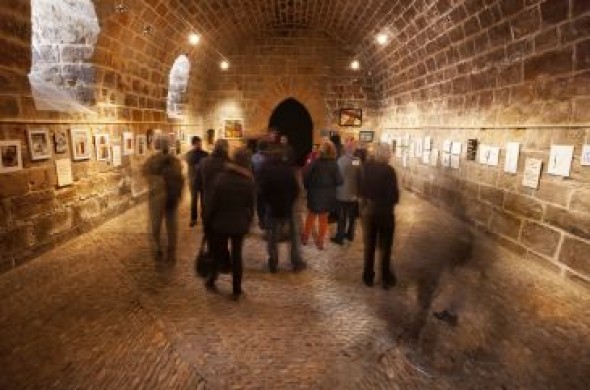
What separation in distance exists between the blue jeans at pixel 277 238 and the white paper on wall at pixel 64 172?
3.27 meters

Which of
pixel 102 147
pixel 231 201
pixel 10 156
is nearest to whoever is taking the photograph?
pixel 231 201

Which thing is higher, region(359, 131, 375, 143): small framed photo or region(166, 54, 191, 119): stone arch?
region(166, 54, 191, 119): stone arch

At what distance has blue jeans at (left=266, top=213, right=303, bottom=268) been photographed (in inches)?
183

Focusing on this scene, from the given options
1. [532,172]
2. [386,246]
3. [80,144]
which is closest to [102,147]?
[80,144]

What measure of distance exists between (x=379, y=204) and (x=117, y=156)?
5.43 m

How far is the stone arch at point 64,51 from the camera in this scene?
5.93 meters

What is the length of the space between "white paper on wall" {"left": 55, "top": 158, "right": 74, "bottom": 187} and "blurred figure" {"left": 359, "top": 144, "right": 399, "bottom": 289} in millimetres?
4378

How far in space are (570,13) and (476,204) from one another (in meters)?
3.42

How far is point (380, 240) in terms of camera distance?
14.5ft

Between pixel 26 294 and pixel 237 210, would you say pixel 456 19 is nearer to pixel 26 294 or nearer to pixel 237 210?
pixel 237 210

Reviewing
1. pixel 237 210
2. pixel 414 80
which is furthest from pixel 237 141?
pixel 237 210

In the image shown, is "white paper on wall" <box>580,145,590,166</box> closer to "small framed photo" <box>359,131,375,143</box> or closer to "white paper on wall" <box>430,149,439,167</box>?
"white paper on wall" <box>430,149,439,167</box>

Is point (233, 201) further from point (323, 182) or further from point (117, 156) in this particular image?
point (117, 156)

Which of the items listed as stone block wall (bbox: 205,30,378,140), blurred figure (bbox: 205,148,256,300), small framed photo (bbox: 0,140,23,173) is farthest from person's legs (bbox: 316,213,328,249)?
stone block wall (bbox: 205,30,378,140)
